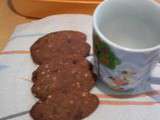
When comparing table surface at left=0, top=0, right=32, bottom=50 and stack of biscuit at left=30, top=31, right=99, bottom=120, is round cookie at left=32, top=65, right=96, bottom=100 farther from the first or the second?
table surface at left=0, top=0, right=32, bottom=50

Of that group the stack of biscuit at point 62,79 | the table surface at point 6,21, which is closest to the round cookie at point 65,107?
the stack of biscuit at point 62,79

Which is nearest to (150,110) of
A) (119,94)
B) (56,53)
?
(119,94)

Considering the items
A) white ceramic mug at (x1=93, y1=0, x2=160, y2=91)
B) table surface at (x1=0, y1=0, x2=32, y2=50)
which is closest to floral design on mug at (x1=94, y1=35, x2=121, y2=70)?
white ceramic mug at (x1=93, y1=0, x2=160, y2=91)

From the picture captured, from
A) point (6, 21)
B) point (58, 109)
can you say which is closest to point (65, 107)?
point (58, 109)

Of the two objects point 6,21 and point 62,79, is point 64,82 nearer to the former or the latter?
point 62,79

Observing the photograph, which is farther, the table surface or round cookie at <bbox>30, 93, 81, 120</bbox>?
the table surface
